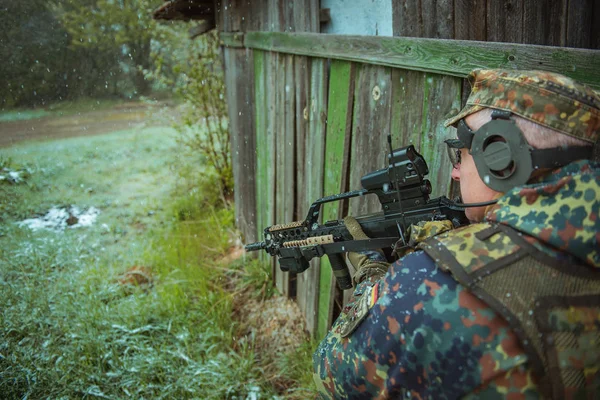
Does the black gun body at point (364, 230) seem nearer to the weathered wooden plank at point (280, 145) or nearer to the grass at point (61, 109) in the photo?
the weathered wooden plank at point (280, 145)

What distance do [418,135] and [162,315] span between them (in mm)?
2956

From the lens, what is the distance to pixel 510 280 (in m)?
1.03

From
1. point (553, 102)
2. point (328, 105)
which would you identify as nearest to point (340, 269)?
point (553, 102)

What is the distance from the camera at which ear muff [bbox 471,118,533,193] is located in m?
1.13

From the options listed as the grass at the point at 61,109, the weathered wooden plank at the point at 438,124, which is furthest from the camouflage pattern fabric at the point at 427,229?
the grass at the point at 61,109

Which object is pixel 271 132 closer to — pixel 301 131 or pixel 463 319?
pixel 301 131

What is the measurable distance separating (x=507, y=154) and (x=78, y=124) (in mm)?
10332

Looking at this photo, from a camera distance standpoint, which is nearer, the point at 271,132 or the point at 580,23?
the point at 580,23

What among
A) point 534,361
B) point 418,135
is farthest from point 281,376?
point 534,361

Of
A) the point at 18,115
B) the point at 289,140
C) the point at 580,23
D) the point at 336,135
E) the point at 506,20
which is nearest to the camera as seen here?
the point at 580,23

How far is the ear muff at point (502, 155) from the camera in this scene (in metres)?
1.13

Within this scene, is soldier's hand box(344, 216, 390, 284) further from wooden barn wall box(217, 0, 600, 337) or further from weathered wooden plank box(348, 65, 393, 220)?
weathered wooden plank box(348, 65, 393, 220)

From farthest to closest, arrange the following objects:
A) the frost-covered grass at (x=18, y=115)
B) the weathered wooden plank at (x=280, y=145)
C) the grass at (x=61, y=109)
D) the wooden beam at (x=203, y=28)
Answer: the grass at (x=61, y=109) → the frost-covered grass at (x=18, y=115) → the wooden beam at (x=203, y=28) → the weathered wooden plank at (x=280, y=145)

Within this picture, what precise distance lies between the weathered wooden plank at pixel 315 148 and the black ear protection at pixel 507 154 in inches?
70.9
